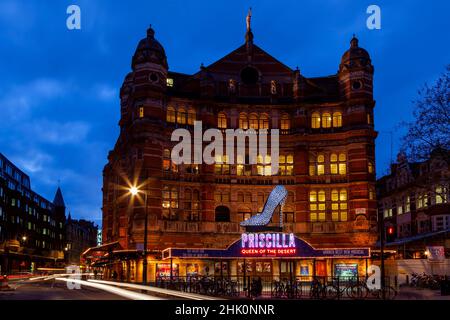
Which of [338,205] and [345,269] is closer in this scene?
[345,269]

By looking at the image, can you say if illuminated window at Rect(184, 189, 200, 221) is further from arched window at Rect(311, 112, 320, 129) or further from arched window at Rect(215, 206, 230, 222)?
arched window at Rect(311, 112, 320, 129)

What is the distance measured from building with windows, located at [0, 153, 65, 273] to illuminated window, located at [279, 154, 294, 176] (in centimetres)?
5200

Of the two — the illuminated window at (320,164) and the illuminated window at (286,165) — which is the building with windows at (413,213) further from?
the illuminated window at (286,165)

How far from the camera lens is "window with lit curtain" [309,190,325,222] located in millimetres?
61594

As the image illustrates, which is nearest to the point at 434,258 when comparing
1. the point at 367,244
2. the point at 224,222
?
the point at 367,244

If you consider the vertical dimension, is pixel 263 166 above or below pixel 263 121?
below

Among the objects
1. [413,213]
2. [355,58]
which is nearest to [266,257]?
[355,58]

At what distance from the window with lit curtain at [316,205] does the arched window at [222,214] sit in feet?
27.8

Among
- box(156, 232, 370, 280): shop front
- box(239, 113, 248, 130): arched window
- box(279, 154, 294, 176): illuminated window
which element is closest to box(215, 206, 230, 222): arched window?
box(156, 232, 370, 280): shop front

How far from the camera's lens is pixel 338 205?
61.4m

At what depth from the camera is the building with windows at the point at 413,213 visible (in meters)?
60.1

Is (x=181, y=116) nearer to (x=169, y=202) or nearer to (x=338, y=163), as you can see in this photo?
(x=169, y=202)

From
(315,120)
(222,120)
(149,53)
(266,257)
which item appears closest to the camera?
(266,257)

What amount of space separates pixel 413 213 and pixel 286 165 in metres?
21.0
